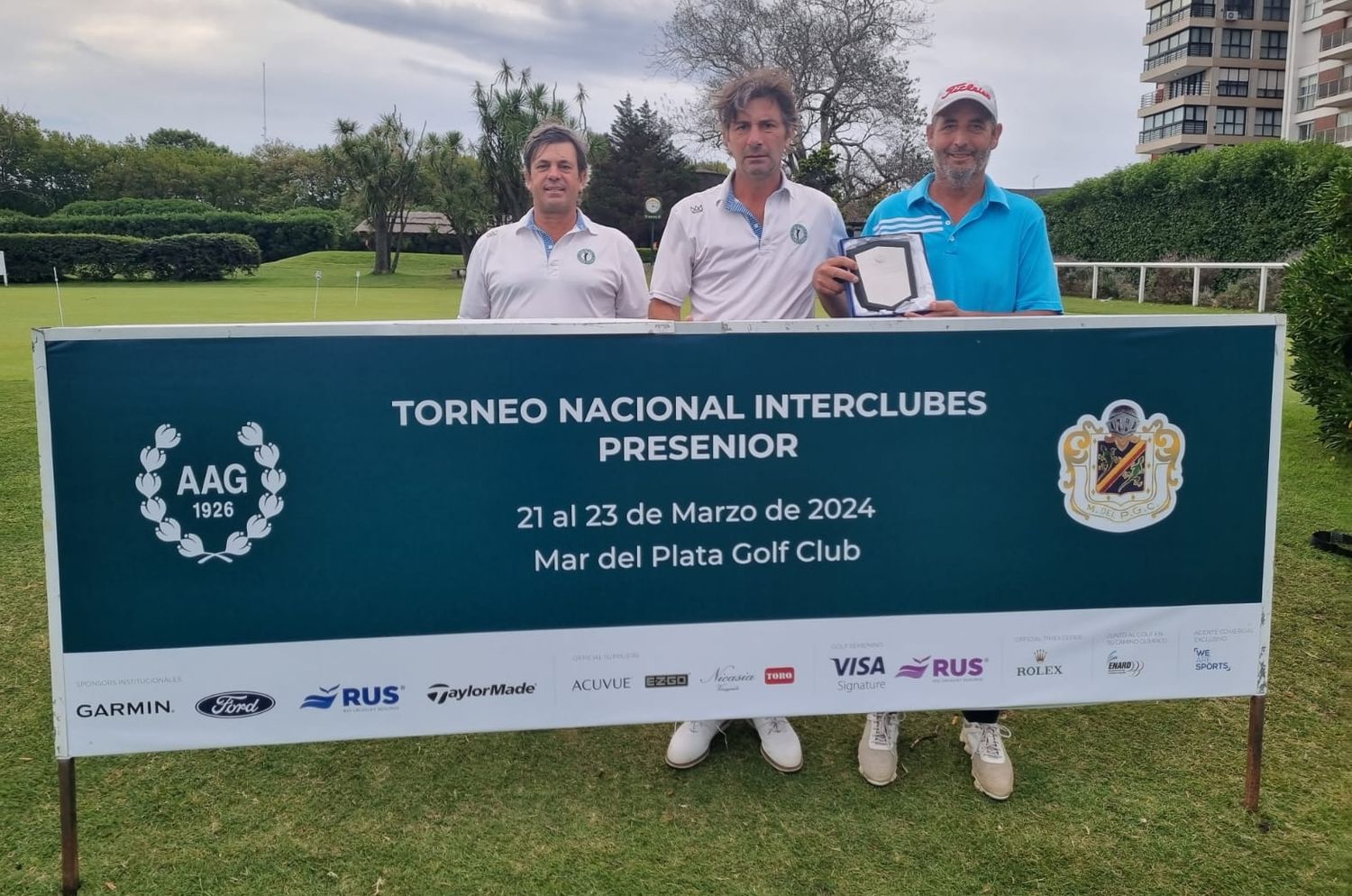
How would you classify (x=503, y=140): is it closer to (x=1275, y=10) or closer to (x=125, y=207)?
(x=125, y=207)

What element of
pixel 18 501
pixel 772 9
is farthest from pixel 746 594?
pixel 772 9

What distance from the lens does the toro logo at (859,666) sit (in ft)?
8.66

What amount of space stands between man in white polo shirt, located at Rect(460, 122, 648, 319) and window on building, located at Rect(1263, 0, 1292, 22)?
262ft

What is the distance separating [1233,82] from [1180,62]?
3712 millimetres

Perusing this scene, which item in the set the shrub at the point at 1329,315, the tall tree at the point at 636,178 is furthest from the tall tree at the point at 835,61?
the shrub at the point at 1329,315

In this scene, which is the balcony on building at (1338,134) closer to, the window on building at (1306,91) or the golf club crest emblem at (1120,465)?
the window on building at (1306,91)

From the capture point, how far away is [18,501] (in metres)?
5.82

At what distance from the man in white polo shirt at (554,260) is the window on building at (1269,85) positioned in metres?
77.7

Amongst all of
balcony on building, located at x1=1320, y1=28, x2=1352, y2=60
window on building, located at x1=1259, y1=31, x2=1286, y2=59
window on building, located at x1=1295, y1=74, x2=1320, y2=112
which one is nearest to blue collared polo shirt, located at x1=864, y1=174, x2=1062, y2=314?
balcony on building, located at x1=1320, y1=28, x2=1352, y2=60

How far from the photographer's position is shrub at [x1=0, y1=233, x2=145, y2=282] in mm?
33312

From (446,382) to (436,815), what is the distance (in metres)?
1.31

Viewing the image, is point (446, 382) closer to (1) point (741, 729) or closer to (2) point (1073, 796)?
(1) point (741, 729)

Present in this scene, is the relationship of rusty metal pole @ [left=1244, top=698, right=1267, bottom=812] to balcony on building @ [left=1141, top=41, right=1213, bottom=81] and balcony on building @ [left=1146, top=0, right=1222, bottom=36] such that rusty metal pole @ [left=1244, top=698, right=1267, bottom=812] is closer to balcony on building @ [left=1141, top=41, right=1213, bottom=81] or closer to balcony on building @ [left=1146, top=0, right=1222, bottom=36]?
balcony on building @ [left=1141, top=41, right=1213, bottom=81]

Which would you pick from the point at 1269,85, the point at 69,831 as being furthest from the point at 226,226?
the point at 1269,85
